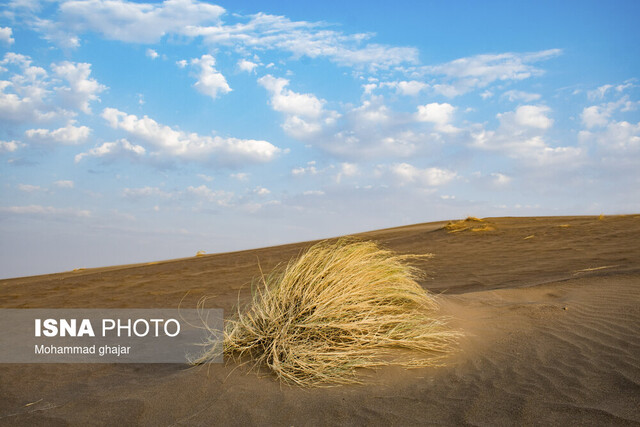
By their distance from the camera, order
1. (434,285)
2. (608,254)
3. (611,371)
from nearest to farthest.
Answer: (611,371), (434,285), (608,254)

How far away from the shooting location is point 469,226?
611 inches

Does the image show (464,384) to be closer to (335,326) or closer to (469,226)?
(335,326)

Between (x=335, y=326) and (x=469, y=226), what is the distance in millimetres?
12953

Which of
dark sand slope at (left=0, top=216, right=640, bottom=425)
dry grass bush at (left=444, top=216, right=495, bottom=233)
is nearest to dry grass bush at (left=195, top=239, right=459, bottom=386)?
dark sand slope at (left=0, top=216, right=640, bottom=425)

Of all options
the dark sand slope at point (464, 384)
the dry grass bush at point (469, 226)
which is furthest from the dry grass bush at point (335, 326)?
the dry grass bush at point (469, 226)

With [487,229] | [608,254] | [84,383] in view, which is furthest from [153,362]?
[487,229]

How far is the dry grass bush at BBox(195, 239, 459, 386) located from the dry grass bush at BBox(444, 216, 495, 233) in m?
11.2

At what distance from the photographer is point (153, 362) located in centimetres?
457

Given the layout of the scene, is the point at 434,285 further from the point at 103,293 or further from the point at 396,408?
the point at 103,293

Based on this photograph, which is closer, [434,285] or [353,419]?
[353,419]

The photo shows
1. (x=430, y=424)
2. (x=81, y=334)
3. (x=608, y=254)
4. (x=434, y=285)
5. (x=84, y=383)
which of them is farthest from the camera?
(x=608, y=254)

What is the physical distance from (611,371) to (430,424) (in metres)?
1.58

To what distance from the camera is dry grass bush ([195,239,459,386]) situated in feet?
11.4

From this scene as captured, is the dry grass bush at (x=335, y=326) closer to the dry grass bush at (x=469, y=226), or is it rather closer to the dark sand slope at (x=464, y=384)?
the dark sand slope at (x=464, y=384)
